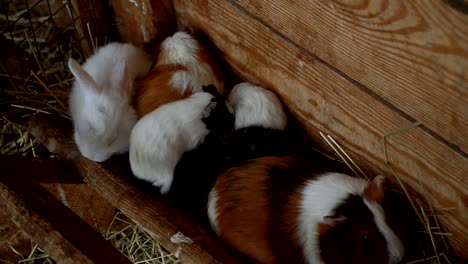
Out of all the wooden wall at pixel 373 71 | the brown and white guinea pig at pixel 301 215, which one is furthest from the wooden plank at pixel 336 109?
the brown and white guinea pig at pixel 301 215

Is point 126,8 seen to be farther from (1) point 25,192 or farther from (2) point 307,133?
(1) point 25,192

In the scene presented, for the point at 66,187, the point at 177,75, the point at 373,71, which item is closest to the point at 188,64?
the point at 177,75

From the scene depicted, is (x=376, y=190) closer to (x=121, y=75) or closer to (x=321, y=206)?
(x=321, y=206)

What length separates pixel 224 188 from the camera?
2307 millimetres

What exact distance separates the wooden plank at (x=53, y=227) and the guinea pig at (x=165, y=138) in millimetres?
535

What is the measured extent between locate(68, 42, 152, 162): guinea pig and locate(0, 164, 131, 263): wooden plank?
566 millimetres

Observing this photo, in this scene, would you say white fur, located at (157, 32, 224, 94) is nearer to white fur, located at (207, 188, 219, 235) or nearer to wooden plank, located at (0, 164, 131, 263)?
white fur, located at (207, 188, 219, 235)

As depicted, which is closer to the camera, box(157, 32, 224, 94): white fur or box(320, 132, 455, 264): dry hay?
box(320, 132, 455, 264): dry hay

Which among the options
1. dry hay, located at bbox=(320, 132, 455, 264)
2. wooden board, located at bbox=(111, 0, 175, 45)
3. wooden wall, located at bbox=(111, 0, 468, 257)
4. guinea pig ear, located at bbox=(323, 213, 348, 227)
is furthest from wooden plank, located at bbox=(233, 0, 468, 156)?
wooden board, located at bbox=(111, 0, 175, 45)

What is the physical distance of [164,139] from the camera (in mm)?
2346

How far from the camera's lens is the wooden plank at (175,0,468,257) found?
2062 mm

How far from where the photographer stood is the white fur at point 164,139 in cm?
234

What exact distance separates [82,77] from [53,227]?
2.94 feet

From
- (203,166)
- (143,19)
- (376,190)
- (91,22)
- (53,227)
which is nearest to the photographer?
(53,227)
